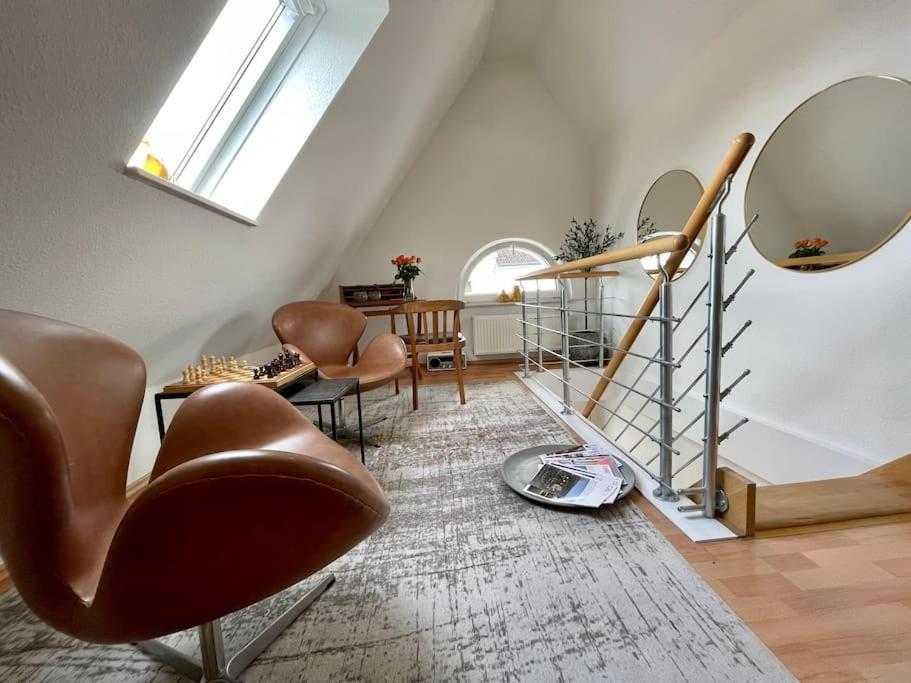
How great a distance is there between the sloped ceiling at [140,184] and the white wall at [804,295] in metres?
1.76

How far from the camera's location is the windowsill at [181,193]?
3.62 ft

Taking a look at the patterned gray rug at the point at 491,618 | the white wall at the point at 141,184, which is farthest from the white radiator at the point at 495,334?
the patterned gray rug at the point at 491,618

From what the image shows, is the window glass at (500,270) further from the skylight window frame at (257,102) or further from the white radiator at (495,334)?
Answer: the skylight window frame at (257,102)

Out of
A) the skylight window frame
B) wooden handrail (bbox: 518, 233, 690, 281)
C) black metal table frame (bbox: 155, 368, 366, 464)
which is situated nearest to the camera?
wooden handrail (bbox: 518, 233, 690, 281)

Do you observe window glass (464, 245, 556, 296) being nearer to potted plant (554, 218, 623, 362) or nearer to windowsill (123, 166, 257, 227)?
potted plant (554, 218, 623, 362)

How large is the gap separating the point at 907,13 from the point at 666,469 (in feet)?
6.47

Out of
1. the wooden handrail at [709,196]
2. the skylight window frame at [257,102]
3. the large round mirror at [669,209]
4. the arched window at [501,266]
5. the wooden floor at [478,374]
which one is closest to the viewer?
the wooden handrail at [709,196]

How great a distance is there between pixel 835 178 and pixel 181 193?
278cm

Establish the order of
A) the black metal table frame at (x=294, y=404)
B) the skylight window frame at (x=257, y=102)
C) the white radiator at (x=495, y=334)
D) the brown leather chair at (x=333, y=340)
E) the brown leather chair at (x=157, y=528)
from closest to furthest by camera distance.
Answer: the brown leather chair at (x=157, y=528), the black metal table frame at (x=294, y=404), the skylight window frame at (x=257, y=102), the brown leather chair at (x=333, y=340), the white radiator at (x=495, y=334)

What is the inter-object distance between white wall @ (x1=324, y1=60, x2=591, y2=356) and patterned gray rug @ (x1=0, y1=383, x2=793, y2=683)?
3228 mm

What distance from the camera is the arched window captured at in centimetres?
445

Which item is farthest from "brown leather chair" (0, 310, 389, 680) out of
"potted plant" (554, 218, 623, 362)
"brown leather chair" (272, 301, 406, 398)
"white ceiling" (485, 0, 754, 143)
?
"potted plant" (554, 218, 623, 362)

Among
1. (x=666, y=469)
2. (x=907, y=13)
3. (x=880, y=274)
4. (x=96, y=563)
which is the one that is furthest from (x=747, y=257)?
(x=96, y=563)

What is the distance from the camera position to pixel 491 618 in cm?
95
